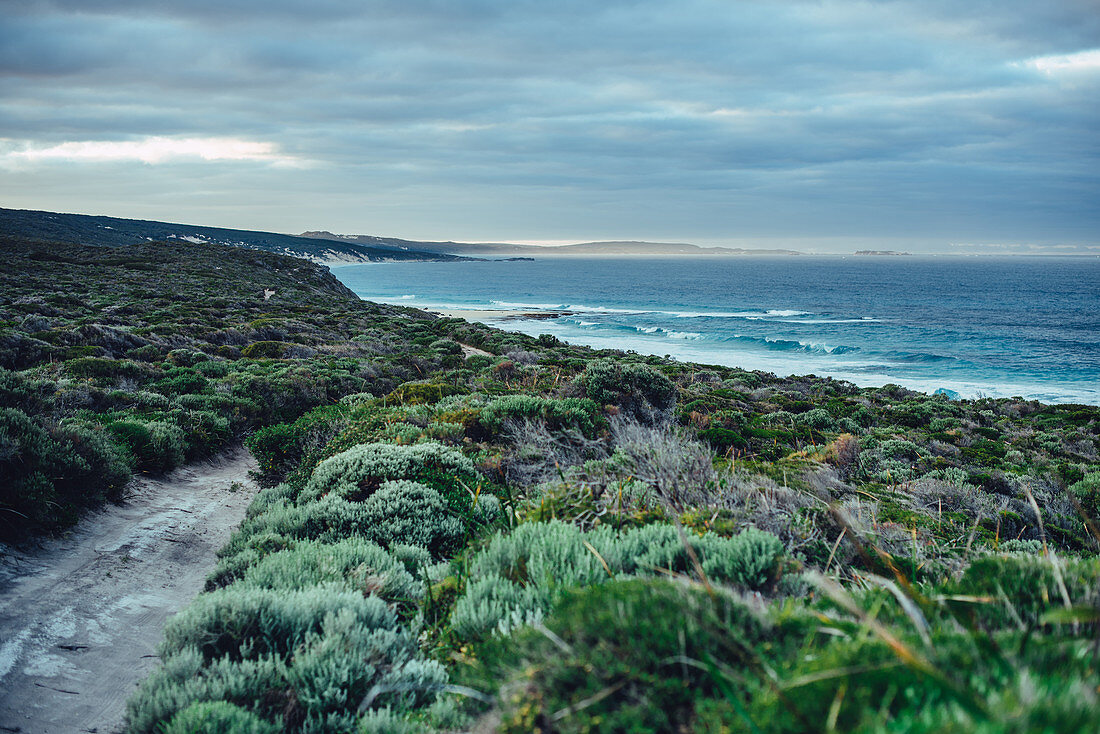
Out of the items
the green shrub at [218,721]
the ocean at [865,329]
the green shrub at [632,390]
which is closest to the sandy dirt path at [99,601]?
the green shrub at [218,721]

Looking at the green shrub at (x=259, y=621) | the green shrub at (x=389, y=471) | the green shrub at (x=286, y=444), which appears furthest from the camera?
the green shrub at (x=286, y=444)

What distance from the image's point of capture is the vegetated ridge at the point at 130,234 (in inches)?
2889

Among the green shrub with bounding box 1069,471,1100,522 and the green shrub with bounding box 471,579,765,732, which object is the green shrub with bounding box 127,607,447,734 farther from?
the green shrub with bounding box 1069,471,1100,522

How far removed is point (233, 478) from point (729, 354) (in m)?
37.0

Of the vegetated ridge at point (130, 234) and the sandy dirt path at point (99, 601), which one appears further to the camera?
the vegetated ridge at point (130, 234)

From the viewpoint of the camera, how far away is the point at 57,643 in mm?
4094

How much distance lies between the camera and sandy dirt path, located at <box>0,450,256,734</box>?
3.52 m

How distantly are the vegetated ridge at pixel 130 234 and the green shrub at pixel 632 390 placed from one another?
6821 cm

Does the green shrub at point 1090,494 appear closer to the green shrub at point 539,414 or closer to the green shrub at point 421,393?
the green shrub at point 539,414

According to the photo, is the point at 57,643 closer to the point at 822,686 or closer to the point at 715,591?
the point at 715,591

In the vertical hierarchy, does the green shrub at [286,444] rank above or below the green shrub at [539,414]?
below

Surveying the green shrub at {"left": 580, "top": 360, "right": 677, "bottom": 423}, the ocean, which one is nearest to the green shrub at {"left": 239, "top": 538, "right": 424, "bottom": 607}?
the green shrub at {"left": 580, "top": 360, "right": 677, "bottom": 423}

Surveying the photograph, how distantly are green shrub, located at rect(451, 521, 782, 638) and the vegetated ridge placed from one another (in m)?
72.2

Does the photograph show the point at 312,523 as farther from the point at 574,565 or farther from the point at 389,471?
the point at 574,565
